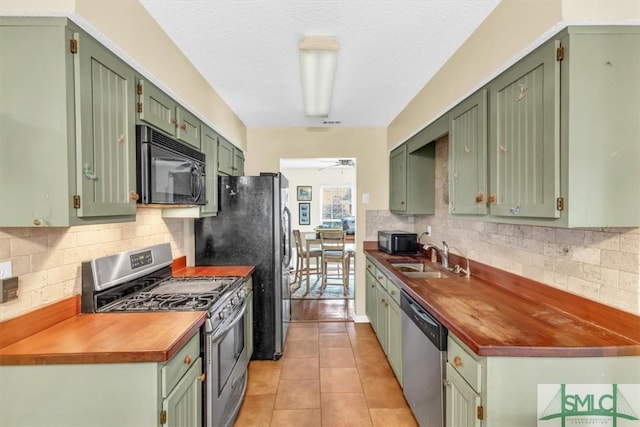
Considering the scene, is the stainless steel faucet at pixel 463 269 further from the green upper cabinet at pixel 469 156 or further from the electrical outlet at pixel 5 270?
the electrical outlet at pixel 5 270

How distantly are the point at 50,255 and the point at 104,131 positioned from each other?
2.18 feet

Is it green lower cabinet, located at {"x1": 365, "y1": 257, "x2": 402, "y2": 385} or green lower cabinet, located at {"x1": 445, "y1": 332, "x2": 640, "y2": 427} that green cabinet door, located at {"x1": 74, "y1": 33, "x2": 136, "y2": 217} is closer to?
green lower cabinet, located at {"x1": 445, "y1": 332, "x2": 640, "y2": 427}

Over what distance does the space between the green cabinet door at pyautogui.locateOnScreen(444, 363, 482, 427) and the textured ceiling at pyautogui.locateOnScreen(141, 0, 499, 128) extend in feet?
6.26

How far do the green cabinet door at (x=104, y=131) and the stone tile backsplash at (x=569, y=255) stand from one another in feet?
7.40

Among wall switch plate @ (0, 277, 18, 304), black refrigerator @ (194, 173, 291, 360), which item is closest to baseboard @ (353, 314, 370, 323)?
black refrigerator @ (194, 173, 291, 360)

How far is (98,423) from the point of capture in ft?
3.87

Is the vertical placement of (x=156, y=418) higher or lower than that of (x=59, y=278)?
lower

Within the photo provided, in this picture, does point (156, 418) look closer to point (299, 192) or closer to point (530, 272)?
point (530, 272)

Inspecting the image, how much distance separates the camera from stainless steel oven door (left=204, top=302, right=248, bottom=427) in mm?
1624

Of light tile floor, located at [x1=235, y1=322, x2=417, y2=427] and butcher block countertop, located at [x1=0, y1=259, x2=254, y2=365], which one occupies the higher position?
butcher block countertop, located at [x1=0, y1=259, x2=254, y2=365]

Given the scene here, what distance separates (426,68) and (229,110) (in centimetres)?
197

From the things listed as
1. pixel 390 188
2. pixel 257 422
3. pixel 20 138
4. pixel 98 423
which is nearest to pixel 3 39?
pixel 20 138

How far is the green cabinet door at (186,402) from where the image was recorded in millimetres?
1243

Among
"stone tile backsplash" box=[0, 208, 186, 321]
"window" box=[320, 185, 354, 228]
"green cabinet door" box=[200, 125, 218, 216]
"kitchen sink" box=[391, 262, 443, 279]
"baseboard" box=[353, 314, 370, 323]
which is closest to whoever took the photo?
"stone tile backsplash" box=[0, 208, 186, 321]
